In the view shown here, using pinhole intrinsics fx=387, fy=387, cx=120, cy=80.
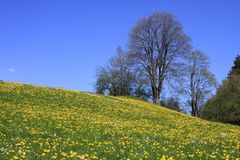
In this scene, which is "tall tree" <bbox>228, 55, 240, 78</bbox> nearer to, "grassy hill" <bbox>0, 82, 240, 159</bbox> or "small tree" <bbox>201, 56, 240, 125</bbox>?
"small tree" <bbox>201, 56, 240, 125</bbox>

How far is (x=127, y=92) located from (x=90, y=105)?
5415 centimetres

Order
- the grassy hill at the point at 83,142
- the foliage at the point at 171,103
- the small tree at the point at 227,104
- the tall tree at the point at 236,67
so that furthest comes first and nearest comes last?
the foliage at the point at 171,103 → the tall tree at the point at 236,67 → the small tree at the point at 227,104 → the grassy hill at the point at 83,142

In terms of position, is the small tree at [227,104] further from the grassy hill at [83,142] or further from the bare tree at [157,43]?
the grassy hill at [83,142]

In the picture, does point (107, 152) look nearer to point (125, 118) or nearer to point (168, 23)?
point (125, 118)

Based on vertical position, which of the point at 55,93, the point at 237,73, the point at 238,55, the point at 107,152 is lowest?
the point at 107,152

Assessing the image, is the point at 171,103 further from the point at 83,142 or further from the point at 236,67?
the point at 83,142

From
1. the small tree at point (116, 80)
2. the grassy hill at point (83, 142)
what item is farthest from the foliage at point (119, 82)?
the grassy hill at point (83, 142)

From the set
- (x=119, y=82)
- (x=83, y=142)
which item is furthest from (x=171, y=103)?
(x=83, y=142)

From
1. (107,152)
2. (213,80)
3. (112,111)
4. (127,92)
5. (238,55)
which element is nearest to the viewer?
(107,152)

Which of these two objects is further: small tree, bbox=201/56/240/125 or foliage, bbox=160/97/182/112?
foliage, bbox=160/97/182/112

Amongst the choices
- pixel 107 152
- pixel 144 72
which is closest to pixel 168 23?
pixel 144 72

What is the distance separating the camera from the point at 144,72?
63938mm

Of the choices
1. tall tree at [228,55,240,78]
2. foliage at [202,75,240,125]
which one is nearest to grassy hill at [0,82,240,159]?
foliage at [202,75,240,125]

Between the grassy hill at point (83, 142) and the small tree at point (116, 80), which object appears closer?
the grassy hill at point (83, 142)
